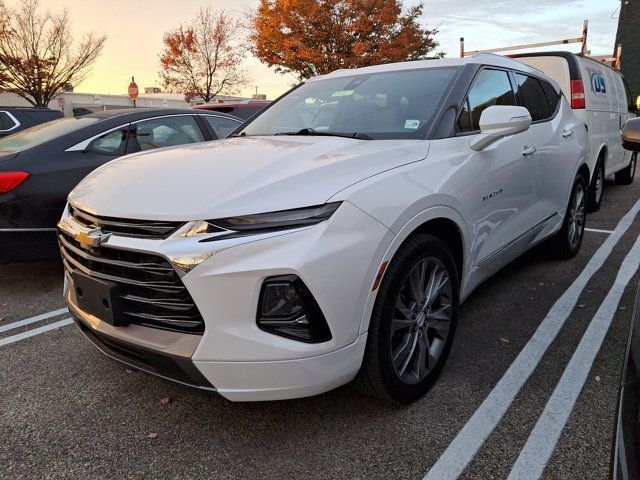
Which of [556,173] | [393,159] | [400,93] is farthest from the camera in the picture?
[556,173]

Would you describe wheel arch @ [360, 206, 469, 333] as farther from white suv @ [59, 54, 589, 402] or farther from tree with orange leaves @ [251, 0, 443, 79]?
tree with orange leaves @ [251, 0, 443, 79]

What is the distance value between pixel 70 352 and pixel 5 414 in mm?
Answer: 672

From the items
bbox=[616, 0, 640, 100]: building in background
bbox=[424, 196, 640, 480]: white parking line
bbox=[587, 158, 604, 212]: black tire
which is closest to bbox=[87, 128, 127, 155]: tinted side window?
bbox=[424, 196, 640, 480]: white parking line

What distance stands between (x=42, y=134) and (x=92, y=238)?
2.92 m

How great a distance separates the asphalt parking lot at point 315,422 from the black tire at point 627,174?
702 centimetres

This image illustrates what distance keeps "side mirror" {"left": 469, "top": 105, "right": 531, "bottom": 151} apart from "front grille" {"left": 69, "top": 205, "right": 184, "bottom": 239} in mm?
1750

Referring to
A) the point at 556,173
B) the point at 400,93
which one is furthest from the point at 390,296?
the point at 556,173

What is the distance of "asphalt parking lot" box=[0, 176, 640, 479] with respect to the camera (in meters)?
2.12

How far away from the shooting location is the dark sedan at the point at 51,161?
3.85 metres

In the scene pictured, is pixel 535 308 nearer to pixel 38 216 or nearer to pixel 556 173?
pixel 556 173

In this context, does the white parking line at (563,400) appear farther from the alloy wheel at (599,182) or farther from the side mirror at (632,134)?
the alloy wheel at (599,182)

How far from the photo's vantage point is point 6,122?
345 inches

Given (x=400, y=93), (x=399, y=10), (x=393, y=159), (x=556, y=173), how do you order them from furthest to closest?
(x=399, y=10)
(x=556, y=173)
(x=400, y=93)
(x=393, y=159)

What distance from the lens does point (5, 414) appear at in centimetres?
256
